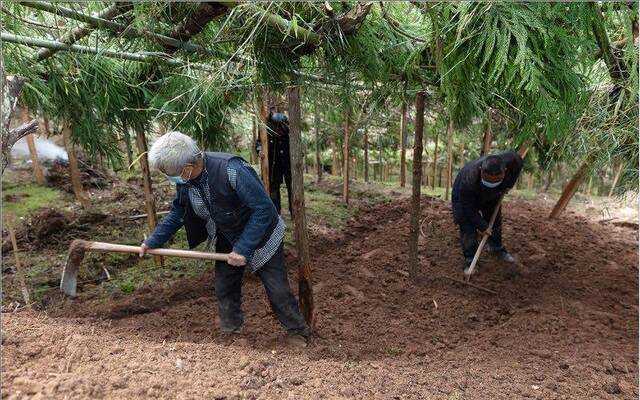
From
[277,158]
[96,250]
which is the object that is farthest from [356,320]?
[277,158]

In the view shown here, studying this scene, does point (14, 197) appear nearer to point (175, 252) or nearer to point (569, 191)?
point (175, 252)

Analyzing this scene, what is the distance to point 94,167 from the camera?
343 inches

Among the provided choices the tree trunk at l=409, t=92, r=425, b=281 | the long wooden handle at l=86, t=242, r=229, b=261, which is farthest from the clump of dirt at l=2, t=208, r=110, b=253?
the tree trunk at l=409, t=92, r=425, b=281

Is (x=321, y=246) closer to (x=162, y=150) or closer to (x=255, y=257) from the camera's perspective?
(x=255, y=257)

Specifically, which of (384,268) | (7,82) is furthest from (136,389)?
(384,268)

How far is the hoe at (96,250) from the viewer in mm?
3179

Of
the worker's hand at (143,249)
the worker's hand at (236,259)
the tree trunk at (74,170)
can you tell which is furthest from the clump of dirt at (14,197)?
the worker's hand at (236,259)

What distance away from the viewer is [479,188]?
505 cm

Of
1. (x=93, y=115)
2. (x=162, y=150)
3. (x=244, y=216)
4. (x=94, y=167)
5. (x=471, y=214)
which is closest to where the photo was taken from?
(x=162, y=150)

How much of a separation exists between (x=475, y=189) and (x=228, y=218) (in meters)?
2.97

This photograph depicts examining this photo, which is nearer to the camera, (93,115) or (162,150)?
(162,150)

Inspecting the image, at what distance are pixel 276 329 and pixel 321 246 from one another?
2.54 metres

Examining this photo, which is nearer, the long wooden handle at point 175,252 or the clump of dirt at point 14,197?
the long wooden handle at point 175,252

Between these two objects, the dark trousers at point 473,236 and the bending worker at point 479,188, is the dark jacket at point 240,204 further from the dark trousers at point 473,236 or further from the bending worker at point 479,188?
the dark trousers at point 473,236
